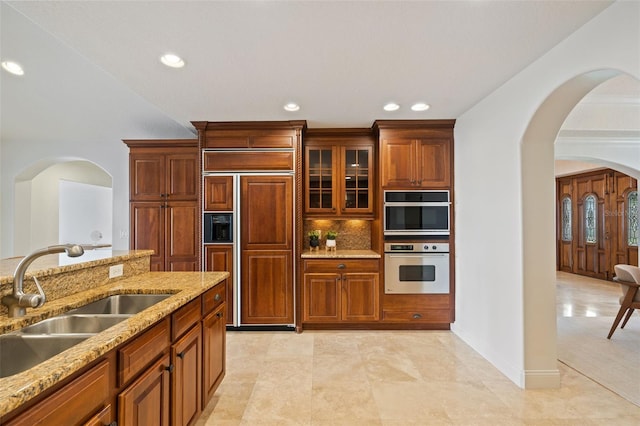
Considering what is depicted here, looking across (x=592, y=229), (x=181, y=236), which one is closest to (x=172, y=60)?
(x=181, y=236)

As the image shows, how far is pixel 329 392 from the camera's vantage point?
89.8 inches

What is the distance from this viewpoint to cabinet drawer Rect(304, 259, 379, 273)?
11.5 ft

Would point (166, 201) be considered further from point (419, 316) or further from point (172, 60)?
point (419, 316)

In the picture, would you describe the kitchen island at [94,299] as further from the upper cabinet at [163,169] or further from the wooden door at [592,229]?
the wooden door at [592,229]

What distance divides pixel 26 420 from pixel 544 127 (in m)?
3.14

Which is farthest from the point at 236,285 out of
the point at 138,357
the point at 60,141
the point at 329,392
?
the point at 60,141

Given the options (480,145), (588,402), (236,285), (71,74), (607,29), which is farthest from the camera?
(236,285)

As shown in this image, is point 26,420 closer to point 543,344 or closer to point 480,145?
point 543,344

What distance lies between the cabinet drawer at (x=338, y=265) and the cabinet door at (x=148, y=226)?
6.24ft

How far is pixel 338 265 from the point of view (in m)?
3.50

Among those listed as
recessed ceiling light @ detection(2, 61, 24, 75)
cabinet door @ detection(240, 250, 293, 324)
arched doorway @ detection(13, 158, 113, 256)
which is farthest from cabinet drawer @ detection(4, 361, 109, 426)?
arched doorway @ detection(13, 158, 113, 256)

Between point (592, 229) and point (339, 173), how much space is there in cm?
667

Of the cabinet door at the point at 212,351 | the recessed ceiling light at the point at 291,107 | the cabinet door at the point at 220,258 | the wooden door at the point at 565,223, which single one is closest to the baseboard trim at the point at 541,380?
the cabinet door at the point at 212,351

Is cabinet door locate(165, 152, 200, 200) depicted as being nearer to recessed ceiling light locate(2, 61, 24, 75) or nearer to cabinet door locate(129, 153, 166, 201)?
cabinet door locate(129, 153, 166, 201)
